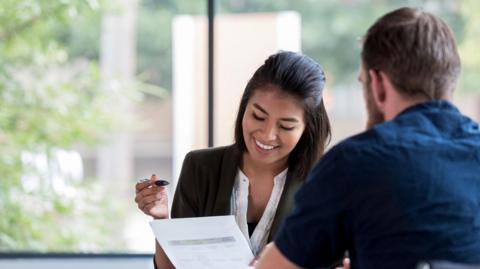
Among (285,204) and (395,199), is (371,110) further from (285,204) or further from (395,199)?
(285,204)

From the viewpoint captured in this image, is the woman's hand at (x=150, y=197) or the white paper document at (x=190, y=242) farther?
the woman's hand at (x=150, y=197)

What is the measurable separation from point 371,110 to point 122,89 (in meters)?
3.09

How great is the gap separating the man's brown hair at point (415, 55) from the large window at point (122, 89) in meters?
2.20

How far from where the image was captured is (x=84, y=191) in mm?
4465

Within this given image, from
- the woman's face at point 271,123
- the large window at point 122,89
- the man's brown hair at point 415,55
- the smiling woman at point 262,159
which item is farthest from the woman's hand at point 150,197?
the large window at point 122,89

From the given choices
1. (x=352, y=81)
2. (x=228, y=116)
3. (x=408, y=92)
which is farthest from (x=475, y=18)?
(x=408, y=92)

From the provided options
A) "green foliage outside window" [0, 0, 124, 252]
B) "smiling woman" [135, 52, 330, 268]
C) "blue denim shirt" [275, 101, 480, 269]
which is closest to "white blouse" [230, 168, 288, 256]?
"smiling woman" [135, 52, 330, 268]

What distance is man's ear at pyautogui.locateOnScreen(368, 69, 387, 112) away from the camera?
1.58 meters

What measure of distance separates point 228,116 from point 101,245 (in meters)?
0.92

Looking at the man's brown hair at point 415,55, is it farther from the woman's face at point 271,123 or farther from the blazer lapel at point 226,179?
the blazer lapel at point 226,179

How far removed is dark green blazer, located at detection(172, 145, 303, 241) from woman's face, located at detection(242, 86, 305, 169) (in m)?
0.09

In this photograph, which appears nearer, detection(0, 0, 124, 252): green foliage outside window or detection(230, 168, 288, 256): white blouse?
detection(230, 168, 288, 256): white blouse

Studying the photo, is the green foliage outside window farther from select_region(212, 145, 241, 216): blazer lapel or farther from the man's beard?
the man's beard

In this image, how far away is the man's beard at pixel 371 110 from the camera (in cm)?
162
